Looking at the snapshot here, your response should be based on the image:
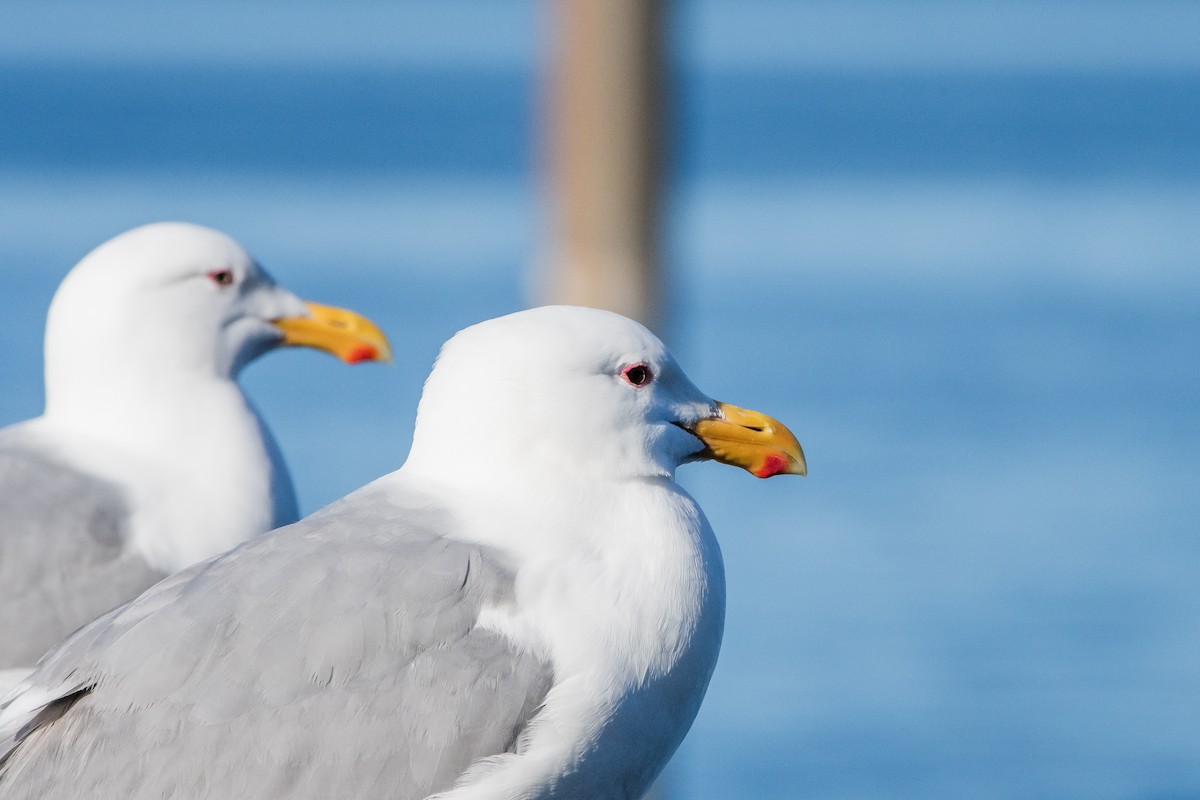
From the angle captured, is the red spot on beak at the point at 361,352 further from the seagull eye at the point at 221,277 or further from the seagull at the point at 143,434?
the seagull eye at the point at 221,277

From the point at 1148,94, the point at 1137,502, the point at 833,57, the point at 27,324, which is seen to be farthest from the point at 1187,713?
the point at 833,57

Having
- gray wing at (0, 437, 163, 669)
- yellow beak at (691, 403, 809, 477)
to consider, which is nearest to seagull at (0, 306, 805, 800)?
yellow beak at (691, 403, 809, 477)

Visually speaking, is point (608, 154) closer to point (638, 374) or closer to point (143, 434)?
point (143, 434)

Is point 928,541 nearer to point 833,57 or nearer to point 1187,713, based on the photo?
point 1187,713

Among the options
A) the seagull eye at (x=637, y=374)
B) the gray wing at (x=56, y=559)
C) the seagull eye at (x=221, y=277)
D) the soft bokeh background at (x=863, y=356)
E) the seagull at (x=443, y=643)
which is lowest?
the soft bokeh background at (x=863, y=356)

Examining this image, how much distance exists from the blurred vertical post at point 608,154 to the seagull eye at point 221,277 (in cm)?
152

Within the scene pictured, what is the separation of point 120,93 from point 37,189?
14063 mm

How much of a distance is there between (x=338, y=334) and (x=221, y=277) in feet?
0.95

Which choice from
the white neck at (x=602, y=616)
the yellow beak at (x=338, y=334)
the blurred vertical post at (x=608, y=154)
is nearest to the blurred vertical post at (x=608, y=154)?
the blurred vertical post at (x=608, y=154)

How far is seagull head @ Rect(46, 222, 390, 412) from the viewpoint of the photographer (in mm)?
4207

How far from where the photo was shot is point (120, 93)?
34.6m

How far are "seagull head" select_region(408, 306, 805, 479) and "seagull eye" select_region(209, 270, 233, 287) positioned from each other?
3.35ft

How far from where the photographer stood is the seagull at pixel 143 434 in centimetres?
382

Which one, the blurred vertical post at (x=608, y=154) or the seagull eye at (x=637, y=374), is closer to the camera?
the seagull eye at (x=637, y=374)
